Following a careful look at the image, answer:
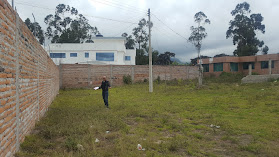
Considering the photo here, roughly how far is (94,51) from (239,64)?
22.2 metres

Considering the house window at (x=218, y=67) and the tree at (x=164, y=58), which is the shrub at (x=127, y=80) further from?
the tree at (x=164, y=58)

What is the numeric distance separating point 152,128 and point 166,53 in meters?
47.4

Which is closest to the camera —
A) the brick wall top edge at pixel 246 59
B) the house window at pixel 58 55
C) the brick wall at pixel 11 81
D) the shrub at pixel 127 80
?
the brick wall at pixel 11 81

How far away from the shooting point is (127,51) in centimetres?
3947

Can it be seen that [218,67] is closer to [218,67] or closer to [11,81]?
[218,67]

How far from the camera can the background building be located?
29078mm

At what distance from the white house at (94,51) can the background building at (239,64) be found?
45.3ft

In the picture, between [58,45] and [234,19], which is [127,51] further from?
[234,19]

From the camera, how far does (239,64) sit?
33094 mm

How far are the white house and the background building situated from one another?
1379 cm

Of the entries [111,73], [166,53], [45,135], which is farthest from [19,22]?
[166,53]

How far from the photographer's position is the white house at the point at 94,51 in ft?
114

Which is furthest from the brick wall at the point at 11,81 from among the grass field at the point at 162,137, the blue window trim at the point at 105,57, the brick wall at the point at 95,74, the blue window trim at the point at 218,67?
the blue window trim at the point at 218,67

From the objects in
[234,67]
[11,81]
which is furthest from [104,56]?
[11,81]
